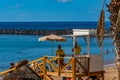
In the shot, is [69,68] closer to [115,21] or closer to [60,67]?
[60,67]

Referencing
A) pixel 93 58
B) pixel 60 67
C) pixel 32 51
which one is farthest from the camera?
pixel 32 51

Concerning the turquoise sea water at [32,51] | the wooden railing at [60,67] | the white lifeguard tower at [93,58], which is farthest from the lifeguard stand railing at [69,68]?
the turquoise sea water at [32,51]

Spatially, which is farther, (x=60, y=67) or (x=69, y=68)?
(x=69, y=68)

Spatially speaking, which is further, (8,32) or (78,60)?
(8,32)

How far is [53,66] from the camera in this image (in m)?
15.7

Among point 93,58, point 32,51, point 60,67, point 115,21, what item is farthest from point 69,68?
point 32,51

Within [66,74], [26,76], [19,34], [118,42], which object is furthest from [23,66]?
[19,34]

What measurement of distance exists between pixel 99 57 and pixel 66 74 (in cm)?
156

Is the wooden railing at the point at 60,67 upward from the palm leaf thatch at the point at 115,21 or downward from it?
downward

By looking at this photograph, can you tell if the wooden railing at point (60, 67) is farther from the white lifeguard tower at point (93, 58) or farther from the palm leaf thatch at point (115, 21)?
the palm leaf thatch at point (115, 21)

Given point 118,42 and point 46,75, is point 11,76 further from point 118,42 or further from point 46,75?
point 46,75

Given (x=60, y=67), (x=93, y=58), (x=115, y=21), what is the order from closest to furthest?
1. (x=115, y=21)
2. (x=60, y=67)
3. (x=93, y=58)

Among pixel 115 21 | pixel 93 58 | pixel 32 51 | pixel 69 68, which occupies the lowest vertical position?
pixel 32 51

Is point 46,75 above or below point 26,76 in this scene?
below
